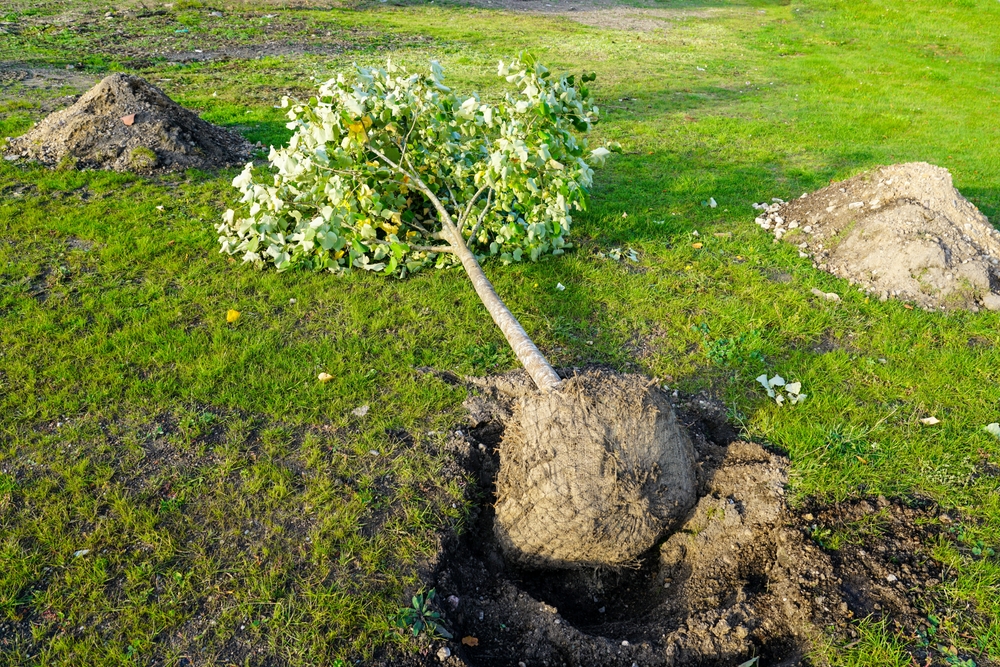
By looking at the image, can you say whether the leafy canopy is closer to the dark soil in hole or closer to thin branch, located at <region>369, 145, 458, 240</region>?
thin branch, located at <region>369, 145, 458, 240</region>

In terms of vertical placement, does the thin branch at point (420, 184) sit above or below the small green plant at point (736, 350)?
above

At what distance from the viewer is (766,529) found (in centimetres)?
338

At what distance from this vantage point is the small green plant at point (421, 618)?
2.86 m

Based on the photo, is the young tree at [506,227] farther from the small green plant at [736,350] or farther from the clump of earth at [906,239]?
the clump of earth at [906,239]

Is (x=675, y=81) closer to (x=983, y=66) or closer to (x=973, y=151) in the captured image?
(x=973, y=151)

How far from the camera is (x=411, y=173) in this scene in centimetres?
543

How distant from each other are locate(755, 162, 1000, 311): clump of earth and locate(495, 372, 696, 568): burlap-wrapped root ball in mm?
Result: 3616

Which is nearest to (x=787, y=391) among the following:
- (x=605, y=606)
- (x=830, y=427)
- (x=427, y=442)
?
(x=830, y=427)

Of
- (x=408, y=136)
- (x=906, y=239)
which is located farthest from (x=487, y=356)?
(x=906, y=239)

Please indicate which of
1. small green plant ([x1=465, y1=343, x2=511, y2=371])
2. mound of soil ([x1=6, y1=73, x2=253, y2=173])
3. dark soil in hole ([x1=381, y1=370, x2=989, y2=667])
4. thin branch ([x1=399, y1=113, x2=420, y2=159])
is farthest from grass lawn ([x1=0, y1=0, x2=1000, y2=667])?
thin branch ([x1=399, y1=113, x2=420, y2=159])

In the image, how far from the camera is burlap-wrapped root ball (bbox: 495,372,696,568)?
10.4 ft

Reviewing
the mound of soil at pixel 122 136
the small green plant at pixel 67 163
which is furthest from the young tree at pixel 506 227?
the small green plant at pixel 67 163

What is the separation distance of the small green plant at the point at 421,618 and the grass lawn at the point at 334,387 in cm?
11

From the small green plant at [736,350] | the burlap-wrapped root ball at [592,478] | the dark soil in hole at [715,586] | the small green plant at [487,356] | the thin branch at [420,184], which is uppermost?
the thin branch at [420,184]
